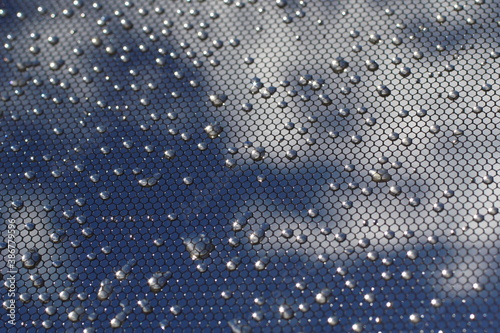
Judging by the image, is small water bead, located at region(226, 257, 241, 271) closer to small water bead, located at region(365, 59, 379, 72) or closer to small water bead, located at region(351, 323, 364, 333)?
small water bead, located at region(351, 323, 364, 333)

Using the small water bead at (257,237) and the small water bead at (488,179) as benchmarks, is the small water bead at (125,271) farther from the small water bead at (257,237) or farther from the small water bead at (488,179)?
the small water bead at (488,179)

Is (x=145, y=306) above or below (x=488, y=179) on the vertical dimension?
below

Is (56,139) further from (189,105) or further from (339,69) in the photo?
(339,69)

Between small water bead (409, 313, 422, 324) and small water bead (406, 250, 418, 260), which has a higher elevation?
small water bead (406, 250, 418, 260)

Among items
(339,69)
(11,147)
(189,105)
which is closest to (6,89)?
(11,147)

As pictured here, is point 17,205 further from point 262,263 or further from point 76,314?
point 262,263

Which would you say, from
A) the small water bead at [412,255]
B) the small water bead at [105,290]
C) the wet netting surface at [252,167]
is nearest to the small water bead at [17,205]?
the wet netting surface at [252,167]

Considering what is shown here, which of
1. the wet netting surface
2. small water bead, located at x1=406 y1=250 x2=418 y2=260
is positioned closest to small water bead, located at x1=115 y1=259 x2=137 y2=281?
the wet netting surface

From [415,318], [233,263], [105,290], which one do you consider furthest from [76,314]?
[415,318]
